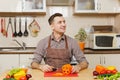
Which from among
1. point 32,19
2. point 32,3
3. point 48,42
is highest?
point 32,3

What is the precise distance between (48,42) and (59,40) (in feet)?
0.42

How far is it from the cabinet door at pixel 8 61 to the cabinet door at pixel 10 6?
74cm

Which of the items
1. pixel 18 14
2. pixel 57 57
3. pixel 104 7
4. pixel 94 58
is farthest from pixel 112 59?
pixel 18 14

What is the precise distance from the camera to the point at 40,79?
1.71 meters

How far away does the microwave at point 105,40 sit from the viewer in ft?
11.8

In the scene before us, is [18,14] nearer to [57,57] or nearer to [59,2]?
[59,2]

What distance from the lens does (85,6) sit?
379 centimetres

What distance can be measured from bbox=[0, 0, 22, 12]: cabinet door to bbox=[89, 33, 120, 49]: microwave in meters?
1.25

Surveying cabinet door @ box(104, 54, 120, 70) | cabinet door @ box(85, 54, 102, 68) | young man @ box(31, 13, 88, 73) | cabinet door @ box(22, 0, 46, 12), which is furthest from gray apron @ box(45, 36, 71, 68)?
cabinet door @ box(22, 0, 46, 12)

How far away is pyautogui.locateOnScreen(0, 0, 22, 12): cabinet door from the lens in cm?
362

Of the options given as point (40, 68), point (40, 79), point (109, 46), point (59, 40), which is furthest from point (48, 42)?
point (109, 46)

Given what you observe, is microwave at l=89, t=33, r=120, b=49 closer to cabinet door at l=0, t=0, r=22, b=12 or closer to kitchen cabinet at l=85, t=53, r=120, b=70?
kitchen cabinet at l=85, t=53, r=120, b=70

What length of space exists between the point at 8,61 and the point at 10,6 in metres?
0.87

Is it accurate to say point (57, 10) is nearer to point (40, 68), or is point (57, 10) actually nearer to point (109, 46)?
point (109, 46)
